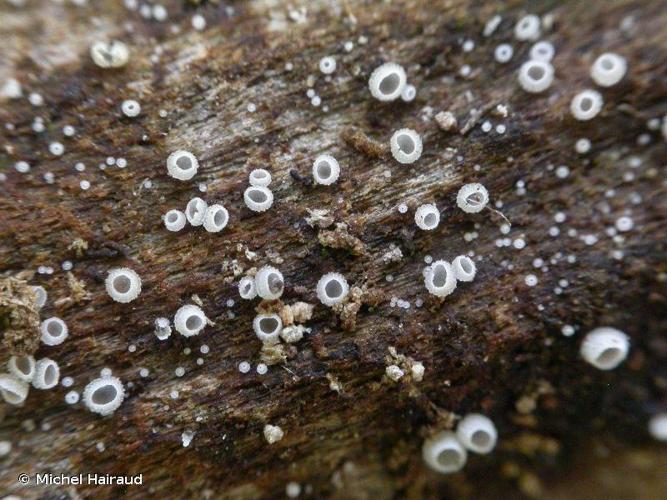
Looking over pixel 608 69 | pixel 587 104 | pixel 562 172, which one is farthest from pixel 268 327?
pixel 608 69

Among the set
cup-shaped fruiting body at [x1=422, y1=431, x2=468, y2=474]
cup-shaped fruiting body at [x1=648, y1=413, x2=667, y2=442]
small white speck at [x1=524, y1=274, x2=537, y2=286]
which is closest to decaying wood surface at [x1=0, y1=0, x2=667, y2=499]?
small white speck at [x1=524, y1=274, x2=537, y2=286]

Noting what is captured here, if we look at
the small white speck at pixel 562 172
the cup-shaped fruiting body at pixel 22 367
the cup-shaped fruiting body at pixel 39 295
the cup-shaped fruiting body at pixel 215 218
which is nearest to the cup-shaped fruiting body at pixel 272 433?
the cup-shaped fruiting body at pixel 215 218

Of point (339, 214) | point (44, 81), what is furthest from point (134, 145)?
point (339, 214)

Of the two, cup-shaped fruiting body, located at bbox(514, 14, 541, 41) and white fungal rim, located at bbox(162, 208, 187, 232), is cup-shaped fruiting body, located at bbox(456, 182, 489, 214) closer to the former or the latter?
cup-shaped fruiting body, located at bbox(514, 14, 541, 41)

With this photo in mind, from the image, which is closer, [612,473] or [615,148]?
[615,148]

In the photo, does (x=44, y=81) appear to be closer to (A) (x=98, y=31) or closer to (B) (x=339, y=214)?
(A) (x=98, y=31)

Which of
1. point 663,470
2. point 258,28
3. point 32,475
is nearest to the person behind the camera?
point 32,475

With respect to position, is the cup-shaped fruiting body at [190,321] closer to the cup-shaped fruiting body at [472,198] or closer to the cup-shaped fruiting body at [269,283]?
the cup-shaped fruiting body at [269,283]
